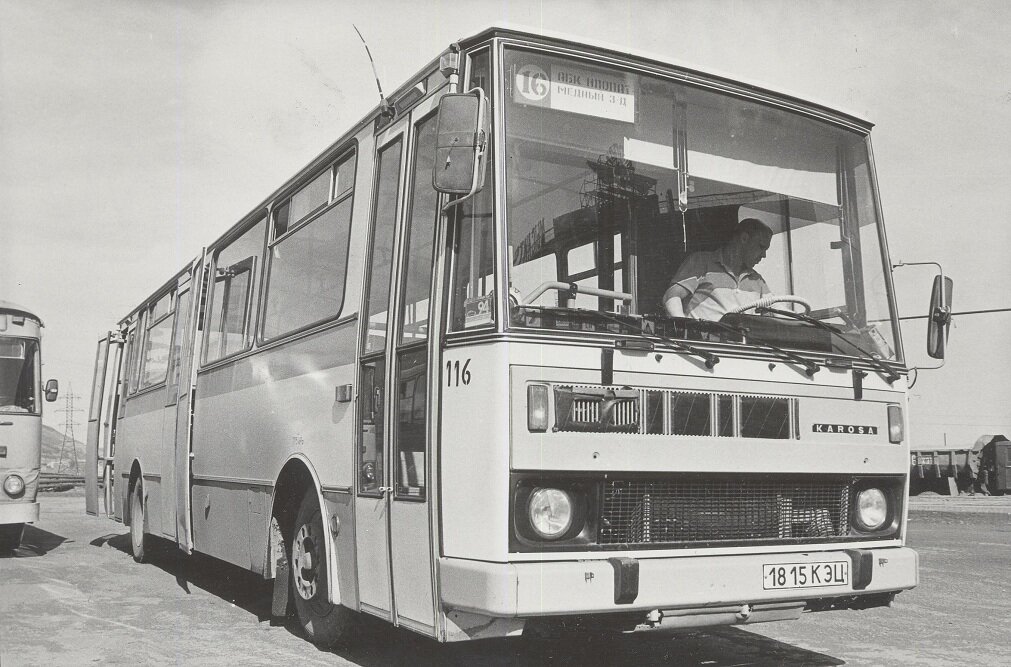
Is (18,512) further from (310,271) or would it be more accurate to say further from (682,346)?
(682,346)

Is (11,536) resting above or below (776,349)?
below

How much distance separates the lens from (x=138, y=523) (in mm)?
11820

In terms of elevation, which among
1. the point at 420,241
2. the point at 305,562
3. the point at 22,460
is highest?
the point at 420,241

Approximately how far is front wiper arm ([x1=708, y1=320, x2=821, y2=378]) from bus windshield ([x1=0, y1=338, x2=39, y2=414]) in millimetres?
9974

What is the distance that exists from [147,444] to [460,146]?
8258 millimetres

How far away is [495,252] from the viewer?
15.0 feet

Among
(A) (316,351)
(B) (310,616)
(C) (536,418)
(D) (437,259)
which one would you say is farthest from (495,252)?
(B) (310,616)

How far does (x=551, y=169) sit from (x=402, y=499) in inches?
69.8

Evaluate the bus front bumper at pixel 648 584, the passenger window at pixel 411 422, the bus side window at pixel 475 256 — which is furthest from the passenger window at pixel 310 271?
the bus front bumper at pixel 648 584

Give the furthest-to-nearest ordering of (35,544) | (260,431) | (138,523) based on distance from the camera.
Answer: (35,544) → (138,523) → (260,431)

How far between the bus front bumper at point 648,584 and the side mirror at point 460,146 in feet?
5.37

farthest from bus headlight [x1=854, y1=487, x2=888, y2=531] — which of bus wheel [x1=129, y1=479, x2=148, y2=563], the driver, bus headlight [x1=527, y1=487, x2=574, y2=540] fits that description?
bus wheel [x1=129, y1=479, x2=148, y2=563]

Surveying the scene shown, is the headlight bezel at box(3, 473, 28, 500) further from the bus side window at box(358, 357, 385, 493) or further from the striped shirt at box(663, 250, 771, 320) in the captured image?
the striped shirt at box(663, 250, 771, 320)

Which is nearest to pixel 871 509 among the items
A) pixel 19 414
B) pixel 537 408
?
pixel 537 408
